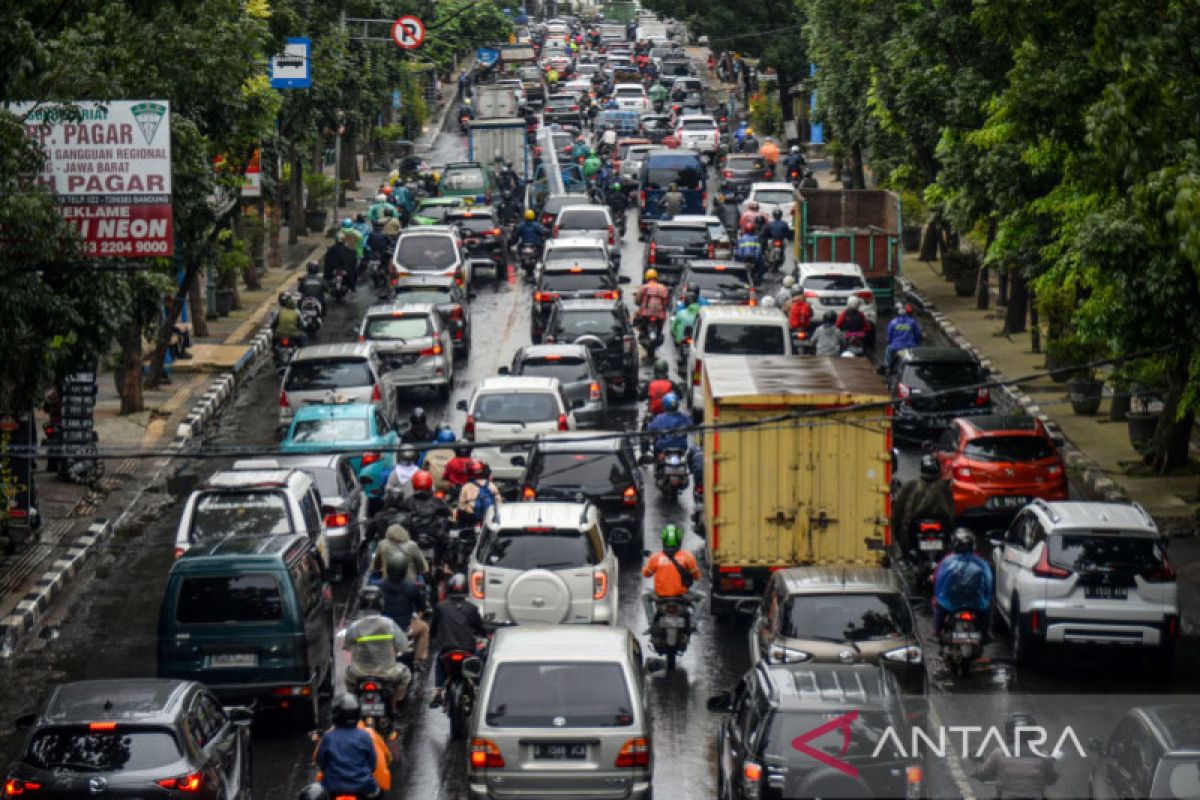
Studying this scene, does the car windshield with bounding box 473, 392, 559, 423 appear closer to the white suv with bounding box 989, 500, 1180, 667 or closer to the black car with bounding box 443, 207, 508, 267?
the white suv with bounding box 989, 500, 1180, 667

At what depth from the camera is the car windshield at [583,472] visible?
→ 2439 cm

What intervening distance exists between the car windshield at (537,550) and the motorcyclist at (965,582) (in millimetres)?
3422

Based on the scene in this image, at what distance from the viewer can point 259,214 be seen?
1956 inches

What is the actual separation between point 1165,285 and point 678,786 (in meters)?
7.20

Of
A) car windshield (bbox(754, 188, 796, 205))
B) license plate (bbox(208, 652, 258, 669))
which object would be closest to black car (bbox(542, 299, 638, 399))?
license plate (bbox(208, 652, 258, 669))

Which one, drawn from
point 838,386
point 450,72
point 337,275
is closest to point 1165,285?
point 838,386

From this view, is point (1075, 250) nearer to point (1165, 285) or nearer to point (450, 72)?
point (1165, 285)

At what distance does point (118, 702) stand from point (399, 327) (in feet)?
68.3

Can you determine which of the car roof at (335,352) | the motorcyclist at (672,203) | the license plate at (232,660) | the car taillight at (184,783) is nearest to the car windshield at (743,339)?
the car roof at (335,352)

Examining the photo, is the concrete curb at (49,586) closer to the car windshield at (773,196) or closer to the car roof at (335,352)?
the car roof at (335,352)

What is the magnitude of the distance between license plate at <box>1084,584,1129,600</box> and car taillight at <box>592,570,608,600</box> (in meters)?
4.71

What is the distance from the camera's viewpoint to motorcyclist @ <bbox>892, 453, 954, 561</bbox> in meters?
22.6

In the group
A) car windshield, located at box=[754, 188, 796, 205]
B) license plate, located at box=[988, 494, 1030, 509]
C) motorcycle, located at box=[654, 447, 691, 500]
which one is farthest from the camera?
car windshield, located at box=[754, 188, 796, 205]

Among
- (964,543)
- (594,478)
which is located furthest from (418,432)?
(964,543)
